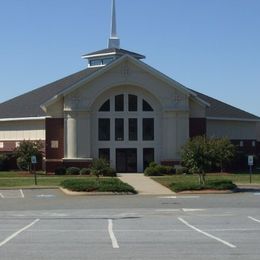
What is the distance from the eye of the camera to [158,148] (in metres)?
55.3

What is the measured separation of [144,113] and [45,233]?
38.6 metres

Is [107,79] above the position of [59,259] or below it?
above

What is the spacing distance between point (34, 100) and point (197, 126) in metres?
16.3

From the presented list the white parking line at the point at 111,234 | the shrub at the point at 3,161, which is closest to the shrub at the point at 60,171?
the shrub at the point at 3,161

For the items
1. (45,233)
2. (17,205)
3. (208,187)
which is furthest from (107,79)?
(45,233)

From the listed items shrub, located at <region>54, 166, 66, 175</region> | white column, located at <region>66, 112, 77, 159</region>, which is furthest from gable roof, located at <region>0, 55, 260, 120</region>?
shrub, located at <region>54, 166, 66, 175</region>

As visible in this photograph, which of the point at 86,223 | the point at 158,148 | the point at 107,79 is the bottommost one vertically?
the point at 86,223

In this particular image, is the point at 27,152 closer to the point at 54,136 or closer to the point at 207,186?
the point at 54,136

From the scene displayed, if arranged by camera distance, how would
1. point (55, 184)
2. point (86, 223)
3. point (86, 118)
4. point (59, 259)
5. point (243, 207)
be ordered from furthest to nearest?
point (86, 118), point (55, 184), point (243, 207), point (86, 223), point (59, 259)

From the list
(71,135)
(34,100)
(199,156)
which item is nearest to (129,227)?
(199,156)

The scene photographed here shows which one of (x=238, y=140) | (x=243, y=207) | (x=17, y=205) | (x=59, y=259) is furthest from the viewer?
(x=238, y=140)

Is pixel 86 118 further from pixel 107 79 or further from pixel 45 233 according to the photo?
pixel 45 233

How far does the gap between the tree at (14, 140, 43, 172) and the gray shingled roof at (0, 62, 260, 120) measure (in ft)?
17.2

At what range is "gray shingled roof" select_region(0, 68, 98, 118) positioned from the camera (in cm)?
5953
